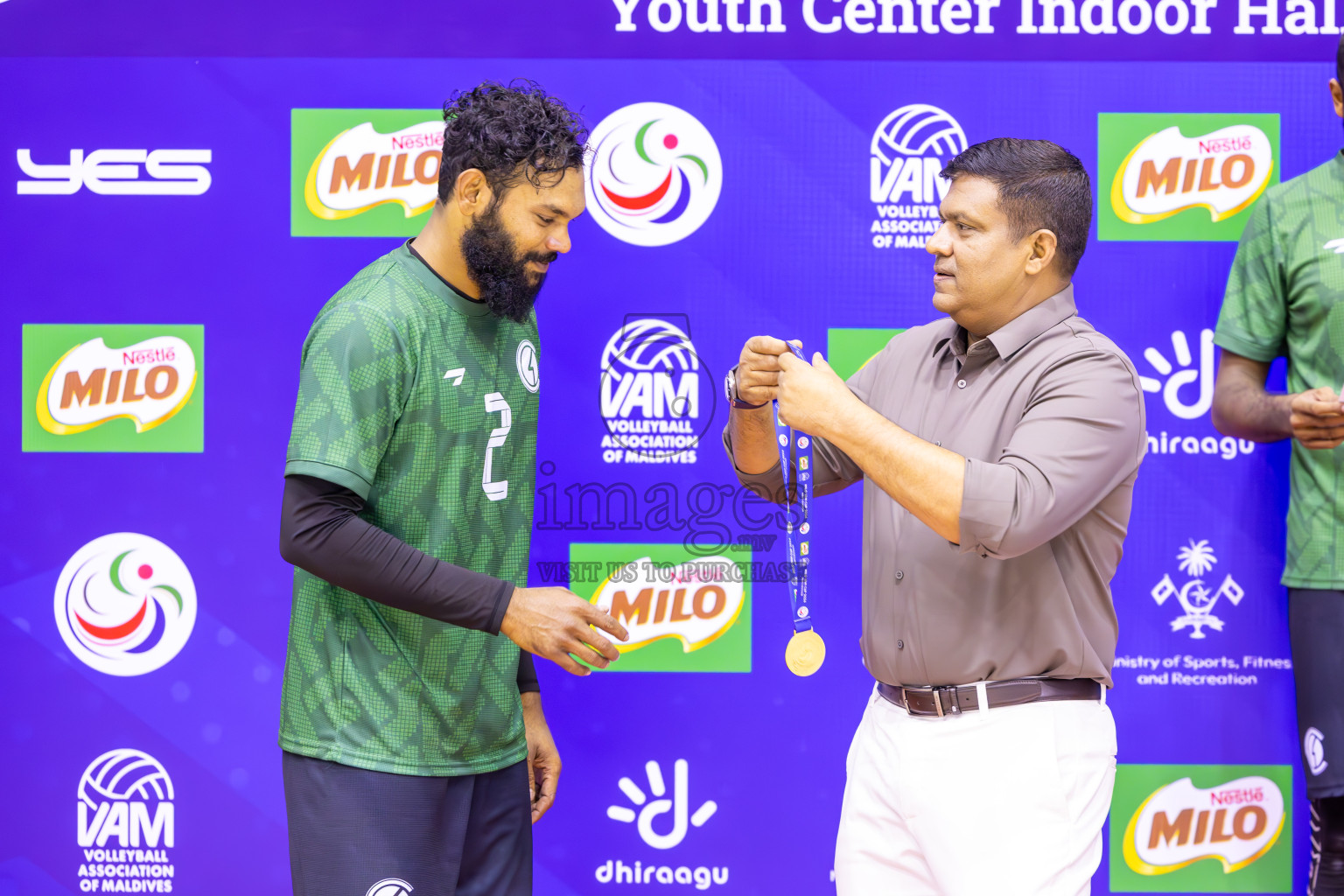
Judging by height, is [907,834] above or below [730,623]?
below

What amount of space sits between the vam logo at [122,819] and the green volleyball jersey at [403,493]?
4.22ft

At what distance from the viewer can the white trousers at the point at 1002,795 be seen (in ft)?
5.38

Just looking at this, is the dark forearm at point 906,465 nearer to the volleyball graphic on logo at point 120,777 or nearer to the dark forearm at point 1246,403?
the dark forearm at point 1246,403

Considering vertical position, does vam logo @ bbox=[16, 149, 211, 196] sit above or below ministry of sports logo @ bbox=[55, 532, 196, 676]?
above

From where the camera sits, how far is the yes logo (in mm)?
2729

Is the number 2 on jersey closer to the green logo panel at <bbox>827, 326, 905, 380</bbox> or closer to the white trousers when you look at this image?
the white trousers

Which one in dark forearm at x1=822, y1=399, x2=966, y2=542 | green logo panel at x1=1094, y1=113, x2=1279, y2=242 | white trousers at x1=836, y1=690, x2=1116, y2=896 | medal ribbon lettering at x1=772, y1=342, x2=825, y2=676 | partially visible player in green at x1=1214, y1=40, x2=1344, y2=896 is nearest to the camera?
dark forearm at x1=822, y1=399, x2=966, y2=542

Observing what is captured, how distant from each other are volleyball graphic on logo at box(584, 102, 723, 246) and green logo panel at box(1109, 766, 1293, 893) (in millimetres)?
1752

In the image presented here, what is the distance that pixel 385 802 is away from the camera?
1650 millimetres

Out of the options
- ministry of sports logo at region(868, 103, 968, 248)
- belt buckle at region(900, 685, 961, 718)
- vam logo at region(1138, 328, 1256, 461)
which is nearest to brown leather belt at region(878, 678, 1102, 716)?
belt buckle at region(900, 685, 961, 718)

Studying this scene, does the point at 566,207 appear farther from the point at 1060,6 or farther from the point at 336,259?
the point at 1060,6

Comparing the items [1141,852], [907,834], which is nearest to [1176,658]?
[1141,852]

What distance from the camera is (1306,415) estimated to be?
216 centimetres

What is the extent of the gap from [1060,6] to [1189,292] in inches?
29.8
